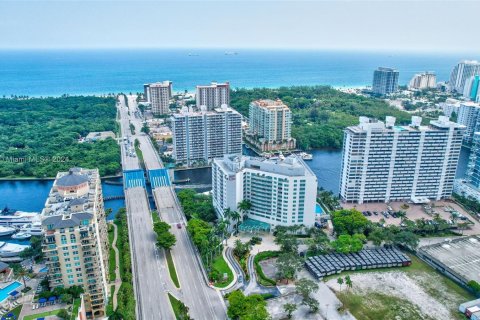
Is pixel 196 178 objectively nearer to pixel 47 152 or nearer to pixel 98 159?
pixel 98 159

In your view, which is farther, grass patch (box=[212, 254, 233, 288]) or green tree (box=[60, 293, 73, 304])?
grass patch (box=[212, 254, 233, 288])

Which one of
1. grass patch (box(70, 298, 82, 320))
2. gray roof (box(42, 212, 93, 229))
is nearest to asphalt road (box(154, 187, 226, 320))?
grass patch (box(70, 298, 82, 320))

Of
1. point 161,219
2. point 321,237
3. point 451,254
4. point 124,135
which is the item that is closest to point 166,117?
point 124,135

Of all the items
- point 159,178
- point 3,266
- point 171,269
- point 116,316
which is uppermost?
point 159,178

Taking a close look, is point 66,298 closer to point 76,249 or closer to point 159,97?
point 76,249

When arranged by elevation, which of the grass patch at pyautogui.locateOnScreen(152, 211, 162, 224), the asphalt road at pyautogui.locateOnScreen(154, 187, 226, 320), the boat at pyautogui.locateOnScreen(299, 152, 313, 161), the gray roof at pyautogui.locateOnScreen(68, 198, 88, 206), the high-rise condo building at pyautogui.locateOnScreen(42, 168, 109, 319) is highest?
the gray roof at pyautogui.locateOnScreen(68, 198, 88, 206)

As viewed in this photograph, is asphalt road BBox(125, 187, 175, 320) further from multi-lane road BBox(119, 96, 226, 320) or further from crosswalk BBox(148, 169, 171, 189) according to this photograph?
crosswalk BBox(148, 169, 171, 189)

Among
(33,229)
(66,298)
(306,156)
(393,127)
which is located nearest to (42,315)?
(66,298)
